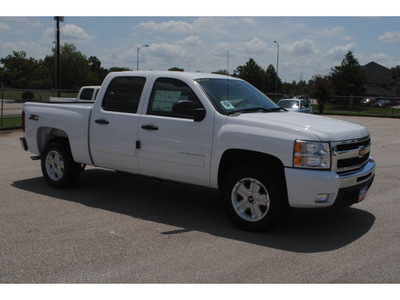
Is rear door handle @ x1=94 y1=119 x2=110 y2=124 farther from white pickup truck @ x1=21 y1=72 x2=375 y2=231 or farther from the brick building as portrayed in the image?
the brick building

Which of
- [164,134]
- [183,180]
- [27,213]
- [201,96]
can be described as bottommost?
[27,213]

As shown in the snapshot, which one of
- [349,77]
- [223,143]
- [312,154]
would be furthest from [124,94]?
[349,77]

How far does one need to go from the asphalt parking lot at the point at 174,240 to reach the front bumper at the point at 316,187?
50cm

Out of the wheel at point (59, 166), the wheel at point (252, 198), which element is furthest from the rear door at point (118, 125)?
the wheel at point (252, 198)

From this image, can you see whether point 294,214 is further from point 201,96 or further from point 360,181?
point 201,96

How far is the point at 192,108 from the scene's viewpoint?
5.59m

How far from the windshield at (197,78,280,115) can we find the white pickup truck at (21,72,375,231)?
2cm

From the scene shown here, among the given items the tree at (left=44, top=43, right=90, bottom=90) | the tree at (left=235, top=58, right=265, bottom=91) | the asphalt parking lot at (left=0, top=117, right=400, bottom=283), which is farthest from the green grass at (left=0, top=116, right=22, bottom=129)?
the tree at (left=235, top=58, right=265, bottom=91)

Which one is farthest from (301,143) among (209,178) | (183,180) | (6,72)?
(6,72)

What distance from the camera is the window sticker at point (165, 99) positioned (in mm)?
6000

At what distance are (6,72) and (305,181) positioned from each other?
69418mm

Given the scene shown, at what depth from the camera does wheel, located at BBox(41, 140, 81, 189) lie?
719 cm

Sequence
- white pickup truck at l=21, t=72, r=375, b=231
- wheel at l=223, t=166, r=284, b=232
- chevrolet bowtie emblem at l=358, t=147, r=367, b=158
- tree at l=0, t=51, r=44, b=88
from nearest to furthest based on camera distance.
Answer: white pickup truck at l=21, t=72, r=375, b=231
wheel at l=223, t=166, r=284, b=232
chevrolet bowtie emblem at l=358, t=147, r=367, b=158
tree at l=0, t=51, r=44, b=88

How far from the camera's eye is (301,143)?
485 cm
